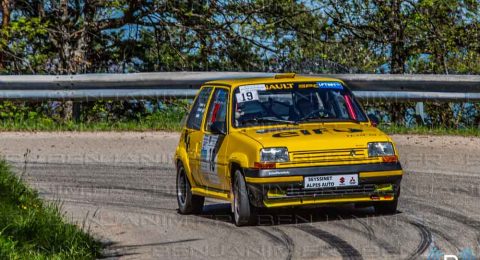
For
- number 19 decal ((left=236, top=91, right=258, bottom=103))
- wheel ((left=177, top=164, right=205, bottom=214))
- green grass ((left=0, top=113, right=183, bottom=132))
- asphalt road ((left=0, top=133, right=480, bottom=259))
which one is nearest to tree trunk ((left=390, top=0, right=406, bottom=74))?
green grass ((left=0, top=113, right=183, bottom=132))

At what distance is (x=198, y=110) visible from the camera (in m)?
12.0

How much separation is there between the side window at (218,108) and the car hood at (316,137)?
626 millimetres

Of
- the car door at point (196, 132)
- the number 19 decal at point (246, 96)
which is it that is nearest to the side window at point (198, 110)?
the car door at point (196, 132)

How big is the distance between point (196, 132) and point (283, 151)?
1905mm

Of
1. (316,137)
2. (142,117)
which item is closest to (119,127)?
(142,117)

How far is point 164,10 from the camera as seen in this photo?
874 inches

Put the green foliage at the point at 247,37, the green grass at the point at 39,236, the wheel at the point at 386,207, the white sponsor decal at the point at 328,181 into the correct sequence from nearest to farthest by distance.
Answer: the green grass at the point at 39,236
the white sponsor decal at the point at 328,181
the wheel at the point at 386,207
the green foliage at the point at 247,37

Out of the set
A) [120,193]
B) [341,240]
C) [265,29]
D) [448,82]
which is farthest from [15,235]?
[265,29]

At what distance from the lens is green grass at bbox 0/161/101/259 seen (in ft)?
25.5

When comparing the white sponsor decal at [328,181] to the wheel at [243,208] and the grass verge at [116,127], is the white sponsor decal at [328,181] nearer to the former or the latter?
the wheel at [243,208]

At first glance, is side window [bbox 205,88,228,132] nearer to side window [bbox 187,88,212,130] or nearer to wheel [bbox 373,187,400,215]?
side window [bbox 187,88,212,130]

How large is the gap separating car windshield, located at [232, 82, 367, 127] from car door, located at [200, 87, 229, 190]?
0.20 meters

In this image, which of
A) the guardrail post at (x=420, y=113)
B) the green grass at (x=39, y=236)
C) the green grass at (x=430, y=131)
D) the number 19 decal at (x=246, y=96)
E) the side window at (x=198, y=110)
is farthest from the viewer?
the guardrail post at (x=420, y=113)

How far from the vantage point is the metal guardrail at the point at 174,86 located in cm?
1753
